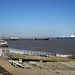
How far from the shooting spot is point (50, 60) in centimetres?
2156

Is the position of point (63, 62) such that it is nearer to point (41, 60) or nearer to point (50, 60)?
point (50, 60)

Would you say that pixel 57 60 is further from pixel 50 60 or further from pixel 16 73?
pixel 16 73

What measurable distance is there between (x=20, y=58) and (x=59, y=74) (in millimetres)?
10348

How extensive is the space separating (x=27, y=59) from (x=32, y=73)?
9.11 meters

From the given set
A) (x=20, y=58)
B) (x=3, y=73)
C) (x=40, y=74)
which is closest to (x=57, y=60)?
(x=20, y=58)

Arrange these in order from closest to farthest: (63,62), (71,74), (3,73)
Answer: (3,73), (71,74), (63,62)

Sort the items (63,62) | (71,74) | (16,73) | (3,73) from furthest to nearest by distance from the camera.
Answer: (63,62)
(71,74)
(16,73)
(3,73)

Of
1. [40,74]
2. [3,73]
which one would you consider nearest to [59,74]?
[40,74]

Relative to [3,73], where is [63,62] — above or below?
below

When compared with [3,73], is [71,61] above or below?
below

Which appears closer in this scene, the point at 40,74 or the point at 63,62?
the point at 40,74

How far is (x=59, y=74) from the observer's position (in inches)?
510

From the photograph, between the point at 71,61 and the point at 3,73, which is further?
the point at 71,61

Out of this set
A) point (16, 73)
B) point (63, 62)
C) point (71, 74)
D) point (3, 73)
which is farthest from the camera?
point (63, 62)
